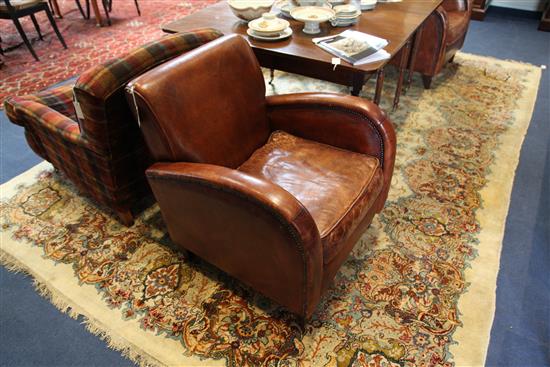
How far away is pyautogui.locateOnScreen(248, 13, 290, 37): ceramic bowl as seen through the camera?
1.88 m

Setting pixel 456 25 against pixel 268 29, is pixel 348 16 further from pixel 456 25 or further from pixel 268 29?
pixel 456 25

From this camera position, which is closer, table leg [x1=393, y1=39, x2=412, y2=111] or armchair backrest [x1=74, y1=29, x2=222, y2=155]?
armchair backrest [x1=74, y1=29, x2=222, y2=155]

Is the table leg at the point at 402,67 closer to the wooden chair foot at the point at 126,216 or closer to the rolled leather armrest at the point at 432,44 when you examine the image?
the rolled leather armrest at the point at 432,44

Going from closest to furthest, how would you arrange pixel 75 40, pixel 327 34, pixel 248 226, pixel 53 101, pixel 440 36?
pixel 248 226 → pixel 53 101 → pixel 327 34 → pixel 440 36 → pixel 75 40

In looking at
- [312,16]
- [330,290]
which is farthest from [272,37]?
[330,290]

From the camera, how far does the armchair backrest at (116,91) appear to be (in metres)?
1.28

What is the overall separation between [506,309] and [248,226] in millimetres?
1087

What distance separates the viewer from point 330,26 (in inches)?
82.5

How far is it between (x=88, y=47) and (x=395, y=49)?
3.01m

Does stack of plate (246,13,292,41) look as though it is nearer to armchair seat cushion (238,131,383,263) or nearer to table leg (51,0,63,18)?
armchair seat cushion (238,131,383,263)

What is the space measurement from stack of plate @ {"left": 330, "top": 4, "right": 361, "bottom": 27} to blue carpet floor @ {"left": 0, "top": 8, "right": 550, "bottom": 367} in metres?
1.27

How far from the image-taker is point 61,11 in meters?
4.41

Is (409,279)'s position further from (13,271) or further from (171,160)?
(13,271)

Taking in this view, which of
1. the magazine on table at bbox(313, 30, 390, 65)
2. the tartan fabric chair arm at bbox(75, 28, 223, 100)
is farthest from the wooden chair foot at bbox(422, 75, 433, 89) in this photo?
the tartan fabric chair arm at bbox(75, 28, 223, 100)
